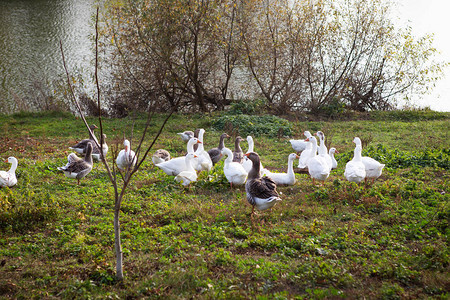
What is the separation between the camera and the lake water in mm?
20250

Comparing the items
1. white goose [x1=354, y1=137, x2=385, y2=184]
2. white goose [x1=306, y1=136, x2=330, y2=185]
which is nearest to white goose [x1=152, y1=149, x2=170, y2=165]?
white goose [x1=306, y1=136, x2=330, y2=185]

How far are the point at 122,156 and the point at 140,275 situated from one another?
18.4 feet

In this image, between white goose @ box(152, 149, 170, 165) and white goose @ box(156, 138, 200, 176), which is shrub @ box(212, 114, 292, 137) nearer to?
white goose @ box(152, 149, 170, 165)

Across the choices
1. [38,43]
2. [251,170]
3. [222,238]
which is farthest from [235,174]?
[38,43]

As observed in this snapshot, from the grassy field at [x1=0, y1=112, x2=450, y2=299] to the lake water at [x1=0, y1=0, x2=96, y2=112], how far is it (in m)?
12.5

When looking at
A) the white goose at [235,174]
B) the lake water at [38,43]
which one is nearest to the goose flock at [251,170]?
the white goose at [235,174]

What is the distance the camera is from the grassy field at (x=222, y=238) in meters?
4.61

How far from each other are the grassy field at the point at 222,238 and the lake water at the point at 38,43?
12477 millimetres

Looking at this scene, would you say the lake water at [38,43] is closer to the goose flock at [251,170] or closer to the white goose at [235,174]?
the goose flock at [251,170]

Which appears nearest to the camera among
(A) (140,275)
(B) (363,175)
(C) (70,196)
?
(A) (140,275)

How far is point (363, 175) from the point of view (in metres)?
8.23

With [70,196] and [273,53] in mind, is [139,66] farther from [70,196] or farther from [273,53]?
[70,196]

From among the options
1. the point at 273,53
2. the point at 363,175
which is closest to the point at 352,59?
the point at 273,53

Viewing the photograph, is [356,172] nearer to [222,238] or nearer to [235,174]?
[235,174]
